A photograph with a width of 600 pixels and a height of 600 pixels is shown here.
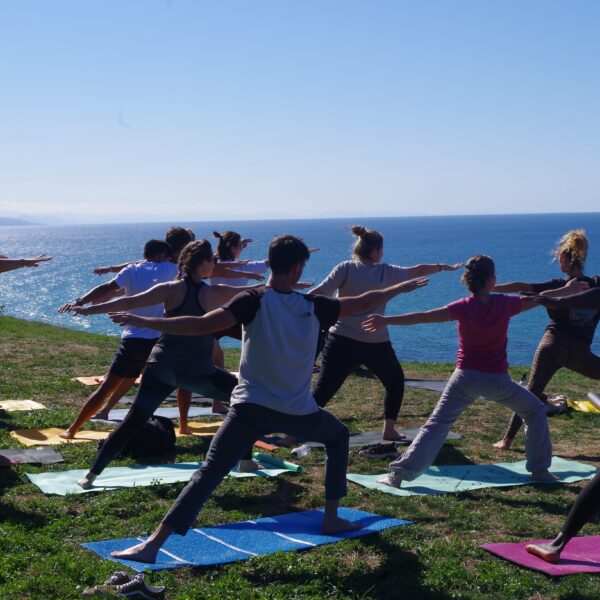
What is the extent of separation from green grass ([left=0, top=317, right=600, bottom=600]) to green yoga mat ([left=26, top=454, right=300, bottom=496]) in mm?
141

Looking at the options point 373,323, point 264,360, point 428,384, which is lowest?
point 428,384

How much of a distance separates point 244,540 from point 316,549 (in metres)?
0.53

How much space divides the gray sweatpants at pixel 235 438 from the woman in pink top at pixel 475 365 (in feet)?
5.57

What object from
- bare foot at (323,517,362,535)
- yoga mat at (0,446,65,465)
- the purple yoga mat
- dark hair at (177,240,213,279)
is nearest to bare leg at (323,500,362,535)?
bare foot at (323,517,362,535)

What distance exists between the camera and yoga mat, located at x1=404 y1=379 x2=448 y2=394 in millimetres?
14297

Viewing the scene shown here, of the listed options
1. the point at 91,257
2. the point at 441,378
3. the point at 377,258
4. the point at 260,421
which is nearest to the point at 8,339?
the point at 441,378

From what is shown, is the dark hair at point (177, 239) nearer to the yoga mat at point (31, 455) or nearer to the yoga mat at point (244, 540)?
the yoga mat at point (31, 455)

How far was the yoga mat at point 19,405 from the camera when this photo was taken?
11.1 metres

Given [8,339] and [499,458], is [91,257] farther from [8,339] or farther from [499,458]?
[499,458]

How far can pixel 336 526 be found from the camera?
251 inches

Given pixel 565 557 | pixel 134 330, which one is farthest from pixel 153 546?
pixel 134 330

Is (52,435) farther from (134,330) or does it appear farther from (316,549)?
(316,549)

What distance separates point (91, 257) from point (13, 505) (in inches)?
6147

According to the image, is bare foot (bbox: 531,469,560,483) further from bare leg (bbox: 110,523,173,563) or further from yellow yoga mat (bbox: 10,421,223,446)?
bare leg (bbox: 110,523,173,563)
